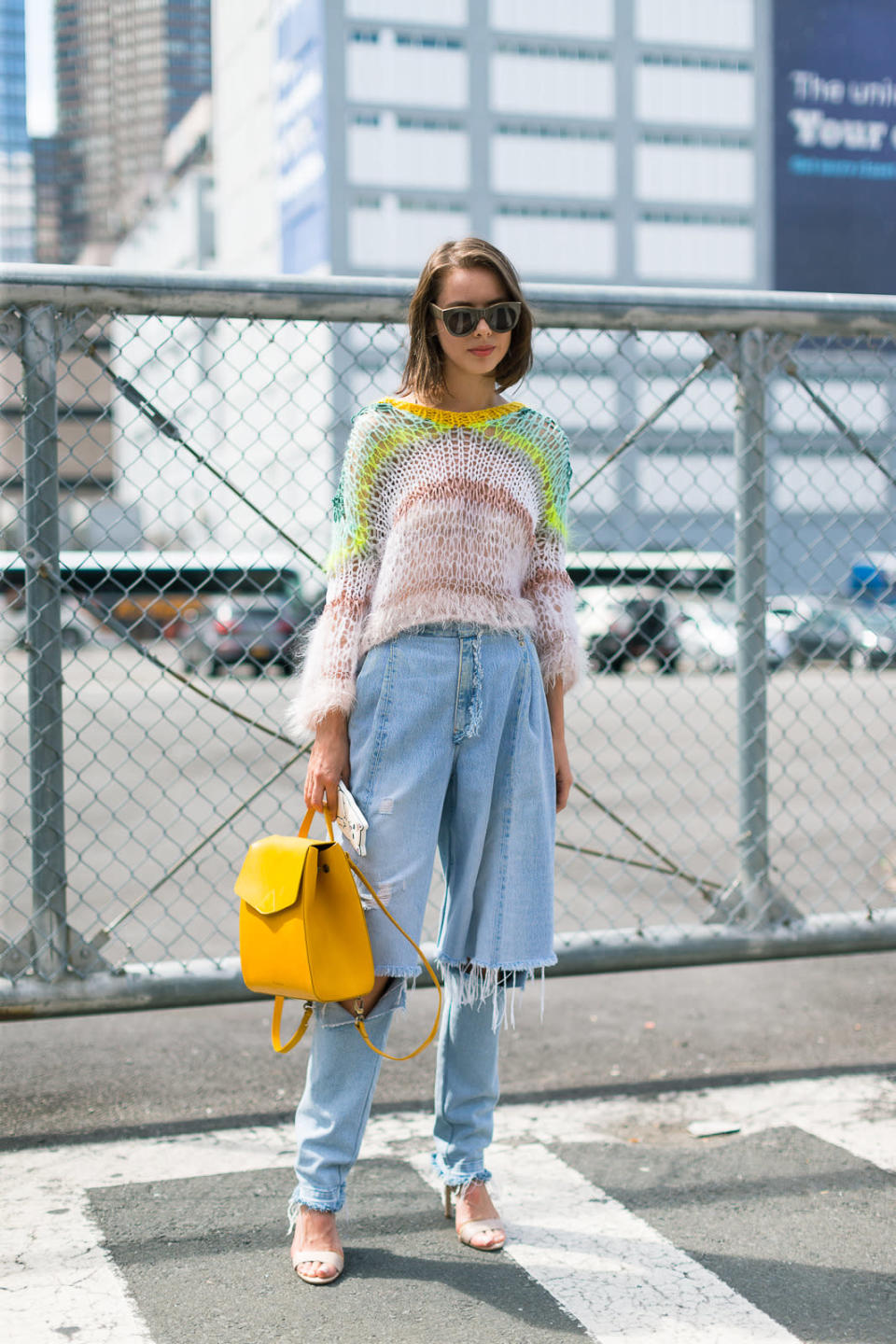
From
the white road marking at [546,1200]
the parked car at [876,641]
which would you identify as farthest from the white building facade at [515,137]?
the white road marking at [546,1200]

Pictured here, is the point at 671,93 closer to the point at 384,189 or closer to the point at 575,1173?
the point at 384,189

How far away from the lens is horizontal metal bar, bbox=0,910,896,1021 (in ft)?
11.4

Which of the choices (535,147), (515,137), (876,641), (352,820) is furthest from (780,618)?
(535,147)

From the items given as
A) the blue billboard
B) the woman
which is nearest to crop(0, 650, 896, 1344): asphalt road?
the woman

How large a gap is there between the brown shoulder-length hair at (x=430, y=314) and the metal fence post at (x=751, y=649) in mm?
1313

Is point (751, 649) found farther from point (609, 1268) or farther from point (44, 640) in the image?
point (44, 640)

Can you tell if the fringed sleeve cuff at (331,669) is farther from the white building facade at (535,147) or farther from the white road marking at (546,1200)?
the white building facade at (535,147)

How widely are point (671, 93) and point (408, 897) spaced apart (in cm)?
7242

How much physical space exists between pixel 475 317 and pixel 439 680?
70 centimetres

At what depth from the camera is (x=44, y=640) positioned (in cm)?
342

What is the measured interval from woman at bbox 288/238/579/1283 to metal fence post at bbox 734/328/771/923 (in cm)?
124

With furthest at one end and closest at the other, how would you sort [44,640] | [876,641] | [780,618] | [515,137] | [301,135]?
[301,135], [515,137], [876,641], [780,618], [44,640]

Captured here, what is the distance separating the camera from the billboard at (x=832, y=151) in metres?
69.6

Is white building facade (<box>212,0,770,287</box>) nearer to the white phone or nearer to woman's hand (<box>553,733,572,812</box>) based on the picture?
→ woman's hand (<box>553,733,572,812</box>)
